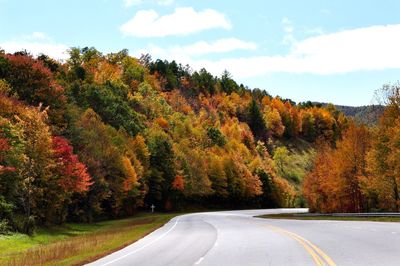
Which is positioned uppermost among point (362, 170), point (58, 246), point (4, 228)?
point (362, 170)

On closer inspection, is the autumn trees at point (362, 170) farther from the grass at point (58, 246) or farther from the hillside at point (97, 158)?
the grass at point (58, 246)

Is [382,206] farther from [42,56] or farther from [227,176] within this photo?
[42,56]

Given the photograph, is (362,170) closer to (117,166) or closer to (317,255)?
(117,166)

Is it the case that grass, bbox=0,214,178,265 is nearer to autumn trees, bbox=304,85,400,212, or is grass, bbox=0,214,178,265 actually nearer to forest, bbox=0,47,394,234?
forest, bbox=0,47,394,234

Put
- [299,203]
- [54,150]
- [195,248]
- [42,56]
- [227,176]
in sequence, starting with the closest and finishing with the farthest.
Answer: [195,248]
[54,150]
[42,56]
[227,176]
[299,203]

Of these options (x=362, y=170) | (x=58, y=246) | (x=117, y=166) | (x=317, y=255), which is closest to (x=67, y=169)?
(x=58, y=246)

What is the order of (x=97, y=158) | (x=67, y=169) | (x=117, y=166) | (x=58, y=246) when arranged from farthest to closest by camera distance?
(x=117, y=166) → (x=97, y=158) → (x=67, y=169) → (x=58, y=246)

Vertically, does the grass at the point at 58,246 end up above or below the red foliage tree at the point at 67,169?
below

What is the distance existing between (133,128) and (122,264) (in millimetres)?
81880

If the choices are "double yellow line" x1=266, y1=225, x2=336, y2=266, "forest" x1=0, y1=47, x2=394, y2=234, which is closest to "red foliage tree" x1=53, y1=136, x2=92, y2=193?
"forest" x1=0, y1=47, x2=394, y2=234

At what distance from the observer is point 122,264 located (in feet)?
57.0

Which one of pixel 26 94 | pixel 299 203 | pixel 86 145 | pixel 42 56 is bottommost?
pixel 299 203

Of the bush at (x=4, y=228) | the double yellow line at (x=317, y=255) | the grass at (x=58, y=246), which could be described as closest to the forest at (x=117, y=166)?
the bush at (x=4, y=228)

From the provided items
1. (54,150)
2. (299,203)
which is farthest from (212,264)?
(299,203)
